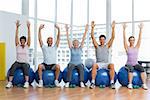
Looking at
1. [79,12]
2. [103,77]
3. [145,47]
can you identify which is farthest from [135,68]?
[79,12]

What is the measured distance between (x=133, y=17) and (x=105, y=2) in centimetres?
120

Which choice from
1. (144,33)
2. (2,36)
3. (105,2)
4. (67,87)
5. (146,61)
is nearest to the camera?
(67,87)

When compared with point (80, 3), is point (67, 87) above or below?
below

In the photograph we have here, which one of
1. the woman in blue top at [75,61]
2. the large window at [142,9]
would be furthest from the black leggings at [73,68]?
the large window at [142,9]

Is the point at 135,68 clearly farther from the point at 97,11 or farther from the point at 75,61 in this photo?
the point at 97,11

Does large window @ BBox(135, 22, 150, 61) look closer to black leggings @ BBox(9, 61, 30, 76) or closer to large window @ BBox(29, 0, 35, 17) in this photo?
large window @ BBox(29, 0, 35, 17)

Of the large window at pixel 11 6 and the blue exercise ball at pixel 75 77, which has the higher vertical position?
the large window at pixel 11 6

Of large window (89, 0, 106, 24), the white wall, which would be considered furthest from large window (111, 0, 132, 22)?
the white wall

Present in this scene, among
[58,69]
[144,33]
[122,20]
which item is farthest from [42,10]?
[58,69]

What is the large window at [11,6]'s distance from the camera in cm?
682

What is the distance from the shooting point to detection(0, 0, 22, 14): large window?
6.82 metres

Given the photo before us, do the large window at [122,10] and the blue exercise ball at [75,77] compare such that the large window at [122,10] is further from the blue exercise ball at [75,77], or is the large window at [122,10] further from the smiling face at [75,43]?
the blue exercise ball at [75,77]

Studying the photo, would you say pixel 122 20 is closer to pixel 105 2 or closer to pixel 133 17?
pixel 133 17

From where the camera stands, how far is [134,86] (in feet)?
15.4
